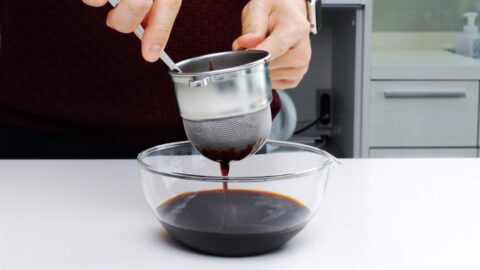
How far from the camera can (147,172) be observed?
66 centimetres

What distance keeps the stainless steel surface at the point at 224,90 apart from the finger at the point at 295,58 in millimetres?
292

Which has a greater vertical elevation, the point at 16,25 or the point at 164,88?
the point at 16,25

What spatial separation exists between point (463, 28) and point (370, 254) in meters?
2.07

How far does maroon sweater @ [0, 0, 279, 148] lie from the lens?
115 centimetres

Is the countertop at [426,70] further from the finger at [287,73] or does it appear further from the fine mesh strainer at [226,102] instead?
the fine mesh strainer at [226,102]

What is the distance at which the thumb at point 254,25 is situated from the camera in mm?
828

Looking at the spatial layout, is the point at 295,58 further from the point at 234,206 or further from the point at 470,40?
the point at 470,40

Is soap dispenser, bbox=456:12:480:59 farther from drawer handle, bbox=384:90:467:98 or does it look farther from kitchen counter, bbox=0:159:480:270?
kitchen counter, bbox=0:159:480:270

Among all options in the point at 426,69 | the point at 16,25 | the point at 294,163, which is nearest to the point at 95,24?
the point at 16,25

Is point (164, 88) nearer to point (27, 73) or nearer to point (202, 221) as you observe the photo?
point (27, 73)

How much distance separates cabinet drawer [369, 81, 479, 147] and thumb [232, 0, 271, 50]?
4.15ft

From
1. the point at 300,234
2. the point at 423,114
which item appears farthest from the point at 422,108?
the point at 300,234

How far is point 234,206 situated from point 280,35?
1.00 ft

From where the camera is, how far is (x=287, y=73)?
3.32 feet
